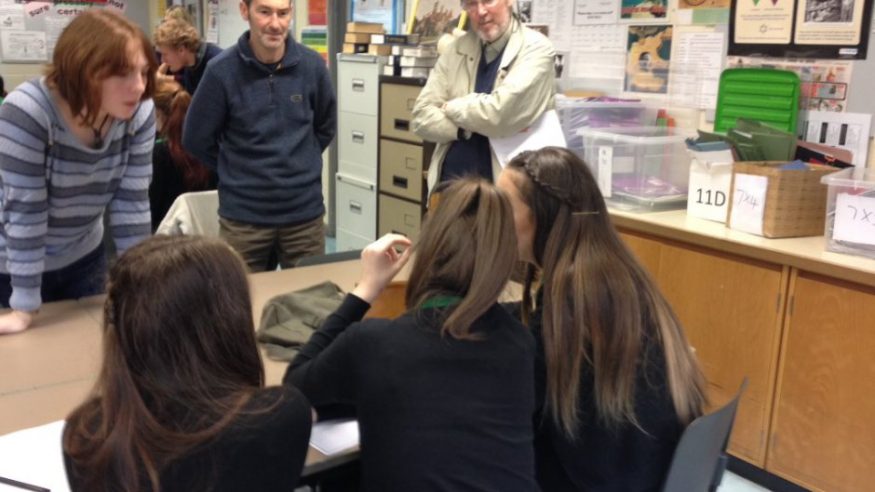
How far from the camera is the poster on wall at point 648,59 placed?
3225 mm

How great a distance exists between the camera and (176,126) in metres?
3.20

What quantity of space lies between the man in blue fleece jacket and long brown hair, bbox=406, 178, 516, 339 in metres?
1.36

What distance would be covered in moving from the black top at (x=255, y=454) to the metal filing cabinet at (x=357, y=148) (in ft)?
11.1

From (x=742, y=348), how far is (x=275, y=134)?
64.4 inches

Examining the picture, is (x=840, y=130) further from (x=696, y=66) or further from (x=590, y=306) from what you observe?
(x=590, y=306)

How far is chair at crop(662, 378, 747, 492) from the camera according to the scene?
4.39 ft

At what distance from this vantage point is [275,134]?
2.56 meters

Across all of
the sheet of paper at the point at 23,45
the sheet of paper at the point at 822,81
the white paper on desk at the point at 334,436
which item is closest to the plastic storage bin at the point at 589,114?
the sheet of paper at the point at 822,81

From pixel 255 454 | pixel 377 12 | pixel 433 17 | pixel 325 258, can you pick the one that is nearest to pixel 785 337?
pixel 325 258

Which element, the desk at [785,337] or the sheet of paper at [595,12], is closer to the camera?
the desk at [785,337]

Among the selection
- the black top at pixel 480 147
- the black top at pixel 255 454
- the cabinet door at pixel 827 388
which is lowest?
the cabinet door at pixel 827 388

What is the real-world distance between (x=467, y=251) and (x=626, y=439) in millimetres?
471

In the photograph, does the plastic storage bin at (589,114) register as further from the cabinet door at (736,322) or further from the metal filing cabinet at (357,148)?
the metal filing cabinet at (357,148)

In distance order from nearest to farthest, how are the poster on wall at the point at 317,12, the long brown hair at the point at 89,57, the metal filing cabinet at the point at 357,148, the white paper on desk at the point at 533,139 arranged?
the long brown hair at the point at 89,57, the white paper on desk at the point at 533,139, the metal filing cabinet at the point at 357,148, the poster on wall at the point at 317,12
